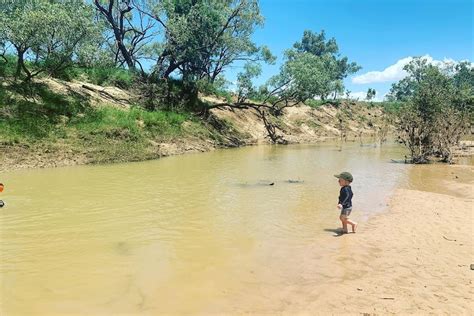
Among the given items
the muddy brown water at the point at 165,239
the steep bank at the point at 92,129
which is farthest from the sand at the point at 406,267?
the steep bank at the point at 92,129

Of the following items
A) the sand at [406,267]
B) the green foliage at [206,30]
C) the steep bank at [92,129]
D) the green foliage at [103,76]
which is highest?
the green foliage at [206,30]

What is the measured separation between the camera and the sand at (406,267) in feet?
18.3

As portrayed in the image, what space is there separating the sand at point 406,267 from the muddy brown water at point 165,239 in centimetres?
45

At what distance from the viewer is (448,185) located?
15289mm

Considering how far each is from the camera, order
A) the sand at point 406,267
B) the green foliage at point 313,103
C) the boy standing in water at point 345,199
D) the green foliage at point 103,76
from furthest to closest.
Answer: the green foliage at point 313,103 → the green foliage at point 103,76 → the boy standing in water at point 345,199 → the sand at point 406,267

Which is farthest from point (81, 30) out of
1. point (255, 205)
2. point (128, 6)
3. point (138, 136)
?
point (255, 205)

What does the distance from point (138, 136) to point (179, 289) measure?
20.2 metres

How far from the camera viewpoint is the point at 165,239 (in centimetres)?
865

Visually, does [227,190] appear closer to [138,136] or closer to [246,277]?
[246,277]

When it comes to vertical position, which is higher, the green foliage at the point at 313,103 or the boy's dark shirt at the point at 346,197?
the green foliage at the point at 313,103

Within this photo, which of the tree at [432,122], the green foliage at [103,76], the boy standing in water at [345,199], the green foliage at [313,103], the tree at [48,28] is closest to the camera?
the boy standing in water at [345,199]

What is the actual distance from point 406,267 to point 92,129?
20.4 m

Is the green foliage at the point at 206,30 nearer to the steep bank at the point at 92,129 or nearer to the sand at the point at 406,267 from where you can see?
the steep bank at the point at 92,129

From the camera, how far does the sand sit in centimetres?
557
